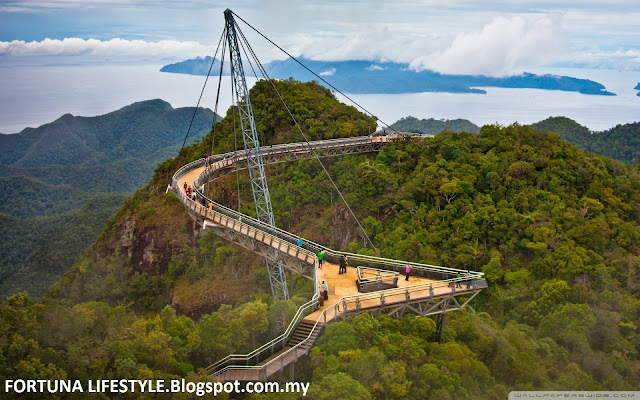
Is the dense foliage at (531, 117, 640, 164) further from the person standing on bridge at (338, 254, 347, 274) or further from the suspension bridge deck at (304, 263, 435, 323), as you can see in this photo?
the person standing on bridge at (338, 254, 347, 274)

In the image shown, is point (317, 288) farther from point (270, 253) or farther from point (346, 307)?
point (270, 253)

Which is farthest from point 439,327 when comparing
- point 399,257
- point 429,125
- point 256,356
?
point 429,125

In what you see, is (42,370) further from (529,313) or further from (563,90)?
(563,90)

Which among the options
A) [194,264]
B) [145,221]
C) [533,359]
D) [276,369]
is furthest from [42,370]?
[145,221]

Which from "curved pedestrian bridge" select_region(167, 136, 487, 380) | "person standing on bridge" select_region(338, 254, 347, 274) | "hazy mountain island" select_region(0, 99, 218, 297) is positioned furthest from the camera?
"hazy mountain island" select_region(0, 99, 218, 297)

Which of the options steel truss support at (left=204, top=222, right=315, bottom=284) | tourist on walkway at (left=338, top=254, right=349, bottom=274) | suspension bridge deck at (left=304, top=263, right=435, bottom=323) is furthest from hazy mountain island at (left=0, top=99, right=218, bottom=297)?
tourist on walkway at (left=338, top=254, right=349, bottom=274)

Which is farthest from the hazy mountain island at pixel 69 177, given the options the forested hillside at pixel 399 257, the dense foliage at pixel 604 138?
the dense foliage at pixel 604 138

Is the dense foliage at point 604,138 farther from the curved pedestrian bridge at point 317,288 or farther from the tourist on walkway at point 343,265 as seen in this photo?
the tourist on walkway at point 343,265
